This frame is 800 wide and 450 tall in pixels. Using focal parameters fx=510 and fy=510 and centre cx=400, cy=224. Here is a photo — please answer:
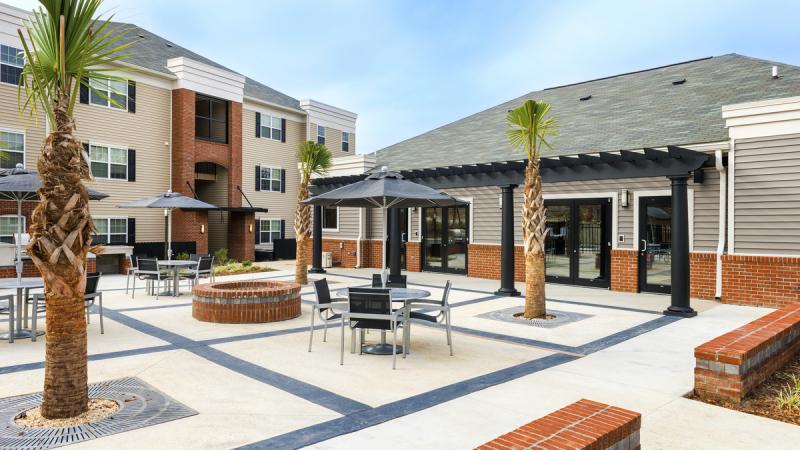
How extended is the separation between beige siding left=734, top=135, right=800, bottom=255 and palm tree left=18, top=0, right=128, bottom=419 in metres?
11.4

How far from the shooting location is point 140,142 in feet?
65.9

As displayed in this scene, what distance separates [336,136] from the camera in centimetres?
2902

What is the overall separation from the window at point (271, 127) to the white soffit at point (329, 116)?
1.91 meters

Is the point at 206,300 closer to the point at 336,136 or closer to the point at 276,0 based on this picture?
the point at 276,0

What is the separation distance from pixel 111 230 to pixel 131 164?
2.65m

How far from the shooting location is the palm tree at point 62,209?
157 inches

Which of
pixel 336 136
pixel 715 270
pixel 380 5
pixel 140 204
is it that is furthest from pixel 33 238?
pixel 336 136

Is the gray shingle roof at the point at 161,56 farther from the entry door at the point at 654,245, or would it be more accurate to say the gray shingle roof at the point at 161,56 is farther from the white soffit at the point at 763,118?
the white soffit at the point at 763,118

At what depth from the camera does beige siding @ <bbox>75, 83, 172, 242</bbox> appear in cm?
1870

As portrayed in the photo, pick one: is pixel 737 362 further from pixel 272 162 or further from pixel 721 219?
pixel 272 162

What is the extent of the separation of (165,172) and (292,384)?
18.3m

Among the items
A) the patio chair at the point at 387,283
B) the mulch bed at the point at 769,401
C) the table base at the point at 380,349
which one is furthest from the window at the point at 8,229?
the mulch bed at the point at 769,401

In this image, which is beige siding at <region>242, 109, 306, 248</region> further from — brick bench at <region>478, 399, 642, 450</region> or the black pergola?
brick bench at <region>478, 399, 642, 450</region>

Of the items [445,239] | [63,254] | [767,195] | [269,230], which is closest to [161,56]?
[269,230]
